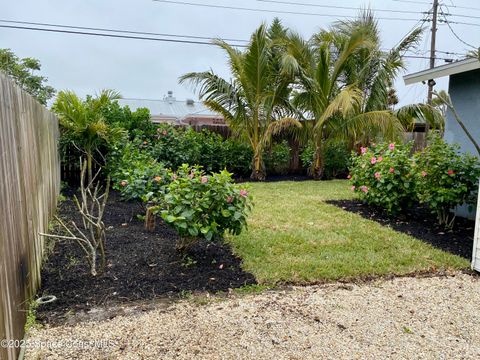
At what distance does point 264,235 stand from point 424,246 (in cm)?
205

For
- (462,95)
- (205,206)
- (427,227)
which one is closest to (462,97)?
(462,95)

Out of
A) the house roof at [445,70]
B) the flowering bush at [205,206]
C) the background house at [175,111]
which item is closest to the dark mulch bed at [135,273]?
the flowering bush at [205,206]

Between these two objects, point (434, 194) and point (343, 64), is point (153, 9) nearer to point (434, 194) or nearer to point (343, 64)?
point (343, 64)

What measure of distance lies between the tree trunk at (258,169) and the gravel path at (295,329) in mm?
7191

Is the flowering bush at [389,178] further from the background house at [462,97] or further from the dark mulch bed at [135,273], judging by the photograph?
the dark mulch bed at [135,273]

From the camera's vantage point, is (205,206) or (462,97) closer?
(205,206)

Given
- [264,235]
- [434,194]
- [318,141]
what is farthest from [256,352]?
[318,141]

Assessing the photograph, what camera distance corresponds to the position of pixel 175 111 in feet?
78.0

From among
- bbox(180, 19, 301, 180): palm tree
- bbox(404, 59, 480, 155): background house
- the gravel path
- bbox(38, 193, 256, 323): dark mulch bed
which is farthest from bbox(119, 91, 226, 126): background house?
the gravel path

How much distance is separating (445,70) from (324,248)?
376cm

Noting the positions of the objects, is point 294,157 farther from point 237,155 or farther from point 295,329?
point 295,329

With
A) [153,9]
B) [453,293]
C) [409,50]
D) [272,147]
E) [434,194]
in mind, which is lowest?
[453,293]

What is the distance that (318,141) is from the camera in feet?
33.9

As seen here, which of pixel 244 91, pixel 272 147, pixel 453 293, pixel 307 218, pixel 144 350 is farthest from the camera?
pixel 272 147
